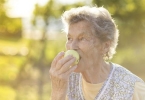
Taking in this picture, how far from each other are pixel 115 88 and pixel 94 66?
0.25 meters

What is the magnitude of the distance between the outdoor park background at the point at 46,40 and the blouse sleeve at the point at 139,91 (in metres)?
3.39

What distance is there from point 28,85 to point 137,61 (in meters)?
2.30

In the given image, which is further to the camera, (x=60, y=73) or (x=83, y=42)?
(x=83, y=42)

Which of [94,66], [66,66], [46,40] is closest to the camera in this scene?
[66,66]

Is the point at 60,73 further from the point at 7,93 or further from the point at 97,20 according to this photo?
the point at 7,93

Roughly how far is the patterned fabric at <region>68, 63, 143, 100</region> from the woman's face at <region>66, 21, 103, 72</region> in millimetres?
246

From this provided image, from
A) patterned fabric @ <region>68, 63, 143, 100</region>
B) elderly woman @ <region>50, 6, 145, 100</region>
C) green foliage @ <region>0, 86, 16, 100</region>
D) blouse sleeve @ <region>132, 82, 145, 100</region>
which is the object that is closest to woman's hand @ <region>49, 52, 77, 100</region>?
elderly woman @ <region>50, 6, 145, 100</region>

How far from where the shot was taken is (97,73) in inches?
131

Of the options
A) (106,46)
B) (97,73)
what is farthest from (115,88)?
(106,46)

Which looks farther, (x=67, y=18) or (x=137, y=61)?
(x=137, y=61)

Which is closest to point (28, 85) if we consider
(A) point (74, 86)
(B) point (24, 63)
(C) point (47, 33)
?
(B) point (24, 63)

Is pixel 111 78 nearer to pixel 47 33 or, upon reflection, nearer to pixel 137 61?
pixel 47 33

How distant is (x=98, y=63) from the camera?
330cm

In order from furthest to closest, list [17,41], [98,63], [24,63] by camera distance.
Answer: [17,41] → [24,63] → [98,63]
